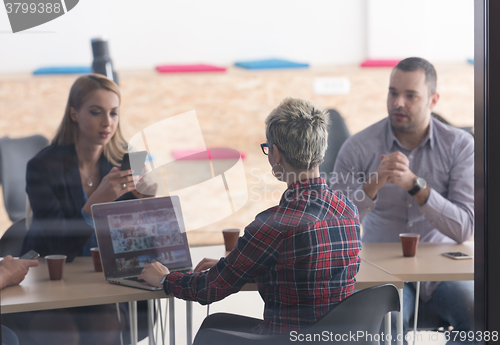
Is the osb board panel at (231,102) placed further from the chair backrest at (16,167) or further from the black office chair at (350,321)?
the black office chair at (350,321)

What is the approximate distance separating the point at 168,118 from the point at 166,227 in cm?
37

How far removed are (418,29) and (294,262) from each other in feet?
2.94

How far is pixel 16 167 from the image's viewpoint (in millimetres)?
1449

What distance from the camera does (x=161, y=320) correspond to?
1569mm

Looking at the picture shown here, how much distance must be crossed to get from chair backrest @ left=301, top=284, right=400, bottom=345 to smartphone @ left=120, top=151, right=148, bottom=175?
28.0 inches

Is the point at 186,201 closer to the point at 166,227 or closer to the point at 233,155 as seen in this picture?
the point at 166,227

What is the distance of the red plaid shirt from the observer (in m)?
1.30

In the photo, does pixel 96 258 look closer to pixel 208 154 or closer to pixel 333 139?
pixel 208 154

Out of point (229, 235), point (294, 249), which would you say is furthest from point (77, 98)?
point (294, 249)

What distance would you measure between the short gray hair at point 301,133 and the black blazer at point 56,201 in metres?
0.54

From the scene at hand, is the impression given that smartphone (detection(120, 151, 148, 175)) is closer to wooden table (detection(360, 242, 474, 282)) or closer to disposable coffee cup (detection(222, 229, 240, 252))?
disposable coffee cup (detection(222, 229, 240, 252))

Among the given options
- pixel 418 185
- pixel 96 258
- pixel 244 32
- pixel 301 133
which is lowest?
pixel 96 258

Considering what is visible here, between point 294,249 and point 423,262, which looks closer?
point 294,249

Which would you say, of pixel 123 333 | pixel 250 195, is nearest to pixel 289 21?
pixel 250 195
